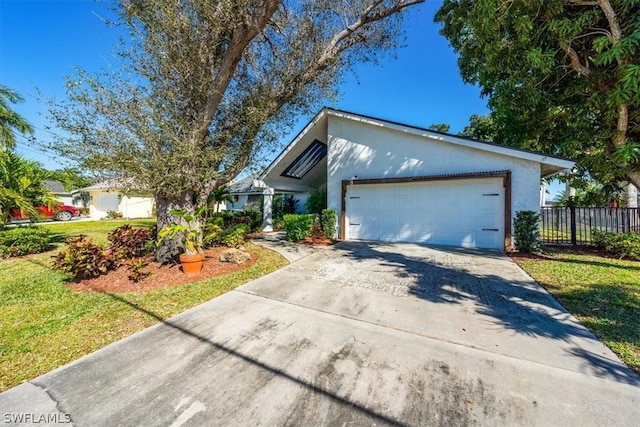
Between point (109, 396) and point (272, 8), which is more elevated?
point (272, 8)

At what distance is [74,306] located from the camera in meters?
4.34

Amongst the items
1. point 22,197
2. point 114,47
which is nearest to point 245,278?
point 114,47

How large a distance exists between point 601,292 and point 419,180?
5.77 meters

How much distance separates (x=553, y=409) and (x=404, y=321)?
1.75 m

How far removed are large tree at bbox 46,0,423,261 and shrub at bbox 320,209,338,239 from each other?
3.89 metres

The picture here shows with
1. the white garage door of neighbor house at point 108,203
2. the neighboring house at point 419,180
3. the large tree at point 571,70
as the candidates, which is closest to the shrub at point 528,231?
the neighboring house at point 419,180

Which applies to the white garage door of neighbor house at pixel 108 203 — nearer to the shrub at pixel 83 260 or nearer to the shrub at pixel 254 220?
the shrub at pixel 254 220

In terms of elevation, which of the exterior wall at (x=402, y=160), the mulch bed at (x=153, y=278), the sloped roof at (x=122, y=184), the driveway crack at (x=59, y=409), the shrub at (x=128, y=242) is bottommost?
the driveway crack at (x=59, y=409)

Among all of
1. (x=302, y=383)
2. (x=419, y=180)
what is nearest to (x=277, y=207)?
(x=419, y=180)

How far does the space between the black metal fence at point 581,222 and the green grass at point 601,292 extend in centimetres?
270

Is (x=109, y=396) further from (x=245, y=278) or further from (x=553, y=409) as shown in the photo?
(x=553, y=409)

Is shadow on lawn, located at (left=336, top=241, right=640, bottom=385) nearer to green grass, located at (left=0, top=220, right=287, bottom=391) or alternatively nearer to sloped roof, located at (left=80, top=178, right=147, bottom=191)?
green grass, located at (left=0, top=220, right=287, bottom=391)

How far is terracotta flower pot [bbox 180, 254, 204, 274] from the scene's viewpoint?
5.80m

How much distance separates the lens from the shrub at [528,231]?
7.83 metres
